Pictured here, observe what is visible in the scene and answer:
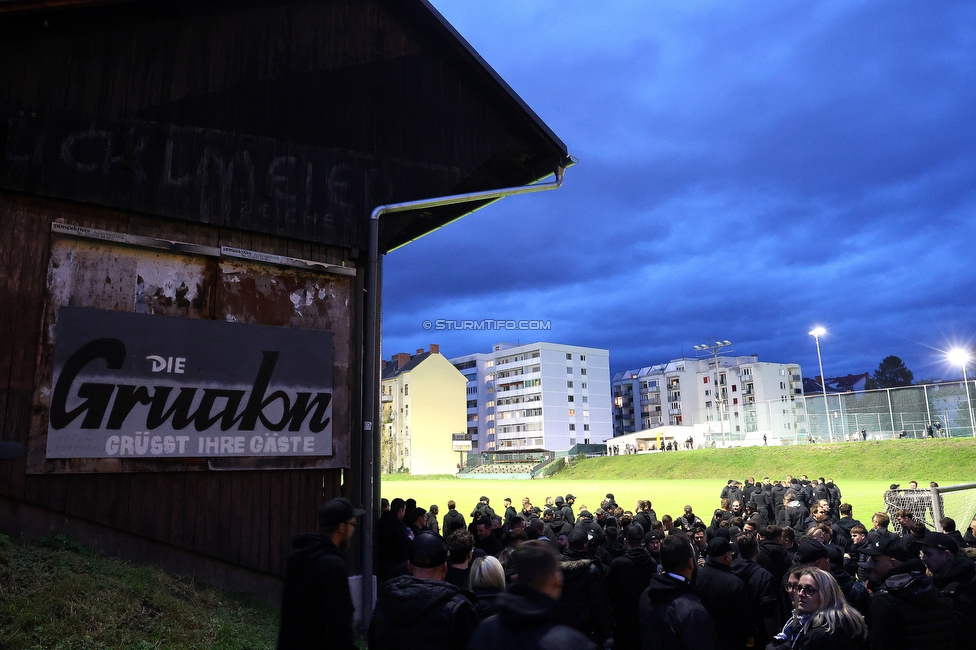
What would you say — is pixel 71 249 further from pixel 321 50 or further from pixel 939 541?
pixel 939 541

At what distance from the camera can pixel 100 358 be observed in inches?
326

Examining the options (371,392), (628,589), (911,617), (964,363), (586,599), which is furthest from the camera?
(964,363)

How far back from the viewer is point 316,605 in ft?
12.3

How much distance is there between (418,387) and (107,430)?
9200cm

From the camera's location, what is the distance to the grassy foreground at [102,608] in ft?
18.7

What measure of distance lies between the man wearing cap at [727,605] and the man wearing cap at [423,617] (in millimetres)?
2651

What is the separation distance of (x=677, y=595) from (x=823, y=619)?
863 millimetres

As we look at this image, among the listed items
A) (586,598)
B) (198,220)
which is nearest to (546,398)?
(198,220)

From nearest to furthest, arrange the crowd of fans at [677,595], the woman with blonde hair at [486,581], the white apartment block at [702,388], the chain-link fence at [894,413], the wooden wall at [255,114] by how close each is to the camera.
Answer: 1. the crowd of fans at [677,595]
2. the woman with blonde hair at [486,581]
3. the wooden wall at [255,114]
4. the chain-link fence at [894,413]
5. the white apartment block at [702,388]

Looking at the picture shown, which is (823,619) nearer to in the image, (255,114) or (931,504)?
(255,114)

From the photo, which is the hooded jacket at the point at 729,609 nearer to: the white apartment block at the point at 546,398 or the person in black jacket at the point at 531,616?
the person in black jacket at the point at 531,616

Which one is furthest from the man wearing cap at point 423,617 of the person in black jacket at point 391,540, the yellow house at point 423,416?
the yellow house at point 423,416

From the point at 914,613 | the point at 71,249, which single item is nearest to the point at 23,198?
the point at 71,249

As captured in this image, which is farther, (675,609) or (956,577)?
(956,577)
